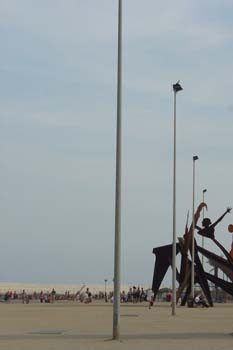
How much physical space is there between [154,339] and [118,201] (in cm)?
387

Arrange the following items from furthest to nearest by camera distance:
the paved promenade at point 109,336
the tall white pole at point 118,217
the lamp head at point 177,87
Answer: the lamp head at point 177,87 < the tall white pole at point 118,217 < the paved promenade at point 109,336

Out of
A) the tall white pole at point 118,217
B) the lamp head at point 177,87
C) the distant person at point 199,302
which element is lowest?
the distant person at point 199,302

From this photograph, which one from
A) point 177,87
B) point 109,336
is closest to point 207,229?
point 177,87

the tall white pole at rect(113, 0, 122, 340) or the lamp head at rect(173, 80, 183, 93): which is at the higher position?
the lamp head at rect(173, 80, 183, 93)

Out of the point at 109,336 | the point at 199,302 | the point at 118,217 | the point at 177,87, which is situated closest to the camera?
the point at 118,217

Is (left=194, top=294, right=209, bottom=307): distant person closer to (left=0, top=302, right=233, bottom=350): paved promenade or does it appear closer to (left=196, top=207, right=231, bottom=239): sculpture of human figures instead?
(left=196, top=207, right=231, bottom=239): sculpture of human figures

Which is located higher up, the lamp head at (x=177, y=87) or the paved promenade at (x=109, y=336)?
the lamp head at (x=177, y=87)

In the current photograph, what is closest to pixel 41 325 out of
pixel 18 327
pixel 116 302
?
pixel 18 327

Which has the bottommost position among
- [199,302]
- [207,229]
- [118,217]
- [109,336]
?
[199,302]

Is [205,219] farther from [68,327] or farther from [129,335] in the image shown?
[129,335]

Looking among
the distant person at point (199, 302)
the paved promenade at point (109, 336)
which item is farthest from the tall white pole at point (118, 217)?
the distant person at point (199, 302)

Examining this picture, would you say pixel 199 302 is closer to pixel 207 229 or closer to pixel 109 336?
pixel 207 229

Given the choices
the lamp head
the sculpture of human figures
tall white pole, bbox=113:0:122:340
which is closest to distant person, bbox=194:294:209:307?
the sculpture of human figures

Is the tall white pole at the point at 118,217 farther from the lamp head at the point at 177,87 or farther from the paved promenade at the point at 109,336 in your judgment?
the lamp head at the point at 177,87
